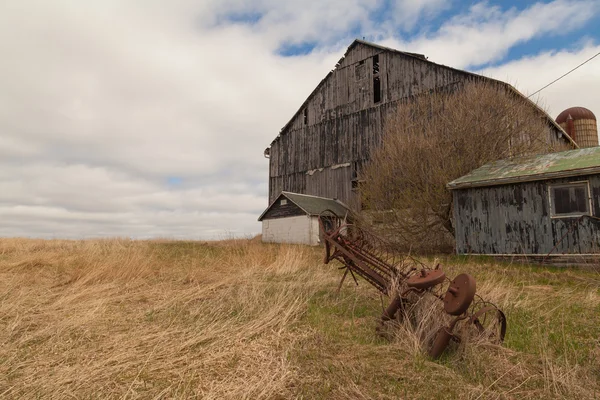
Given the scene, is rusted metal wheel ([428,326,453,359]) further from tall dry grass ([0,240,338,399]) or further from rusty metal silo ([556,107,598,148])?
rusty metal silo ([556,107,598,148])

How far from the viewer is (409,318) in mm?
4250

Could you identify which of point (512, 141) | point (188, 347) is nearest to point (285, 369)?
point (188, 347)

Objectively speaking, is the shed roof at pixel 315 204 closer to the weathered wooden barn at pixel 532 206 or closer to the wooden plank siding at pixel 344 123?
the wooden plank siding at pixel 344 123

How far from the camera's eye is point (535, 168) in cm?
1257

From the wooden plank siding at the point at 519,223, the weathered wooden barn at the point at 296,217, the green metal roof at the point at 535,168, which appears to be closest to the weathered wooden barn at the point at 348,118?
the weathered wooden barn at the point at 296,217

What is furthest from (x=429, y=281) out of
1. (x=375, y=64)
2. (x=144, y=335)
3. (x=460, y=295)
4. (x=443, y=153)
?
(x=375, y=64)

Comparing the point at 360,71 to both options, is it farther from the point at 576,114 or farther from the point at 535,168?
the point at 576,114

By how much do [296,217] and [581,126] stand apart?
2240cm

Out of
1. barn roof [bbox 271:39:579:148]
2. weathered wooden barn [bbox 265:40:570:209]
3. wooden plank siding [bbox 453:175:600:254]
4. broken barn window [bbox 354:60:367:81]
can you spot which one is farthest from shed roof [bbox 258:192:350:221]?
wooden plank siding [bbox 453:175:600:254]

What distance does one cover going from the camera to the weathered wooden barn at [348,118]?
805 inches

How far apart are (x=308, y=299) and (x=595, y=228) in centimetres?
1012

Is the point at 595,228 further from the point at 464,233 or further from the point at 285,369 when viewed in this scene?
the point at 285,369

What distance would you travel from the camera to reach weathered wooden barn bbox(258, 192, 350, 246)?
70.6 feet

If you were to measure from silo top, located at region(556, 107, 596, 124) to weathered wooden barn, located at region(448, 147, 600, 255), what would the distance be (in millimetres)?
17634
